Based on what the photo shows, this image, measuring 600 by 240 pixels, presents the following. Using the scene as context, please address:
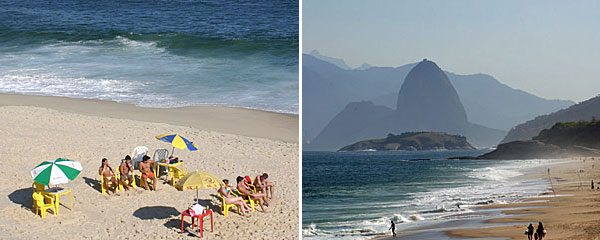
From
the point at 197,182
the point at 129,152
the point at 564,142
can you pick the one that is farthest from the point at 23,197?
the point at 564,142

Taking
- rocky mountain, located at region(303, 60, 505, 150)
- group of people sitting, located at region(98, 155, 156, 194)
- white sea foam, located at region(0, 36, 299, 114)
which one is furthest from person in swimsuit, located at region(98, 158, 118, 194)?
rocky mountain, located at region(303, 60, 505, 150)

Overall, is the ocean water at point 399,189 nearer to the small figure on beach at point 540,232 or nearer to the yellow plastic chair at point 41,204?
the small figure on beach at point 540,232

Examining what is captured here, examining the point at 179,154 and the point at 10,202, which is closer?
the point at 10,202

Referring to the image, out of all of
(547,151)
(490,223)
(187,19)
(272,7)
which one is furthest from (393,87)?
(490,223)

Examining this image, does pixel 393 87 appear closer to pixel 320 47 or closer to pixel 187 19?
pixel 187 19

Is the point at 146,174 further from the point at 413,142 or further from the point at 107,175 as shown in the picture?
the point at 413,142

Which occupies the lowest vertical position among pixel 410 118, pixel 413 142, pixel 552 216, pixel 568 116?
pixel 552 216
